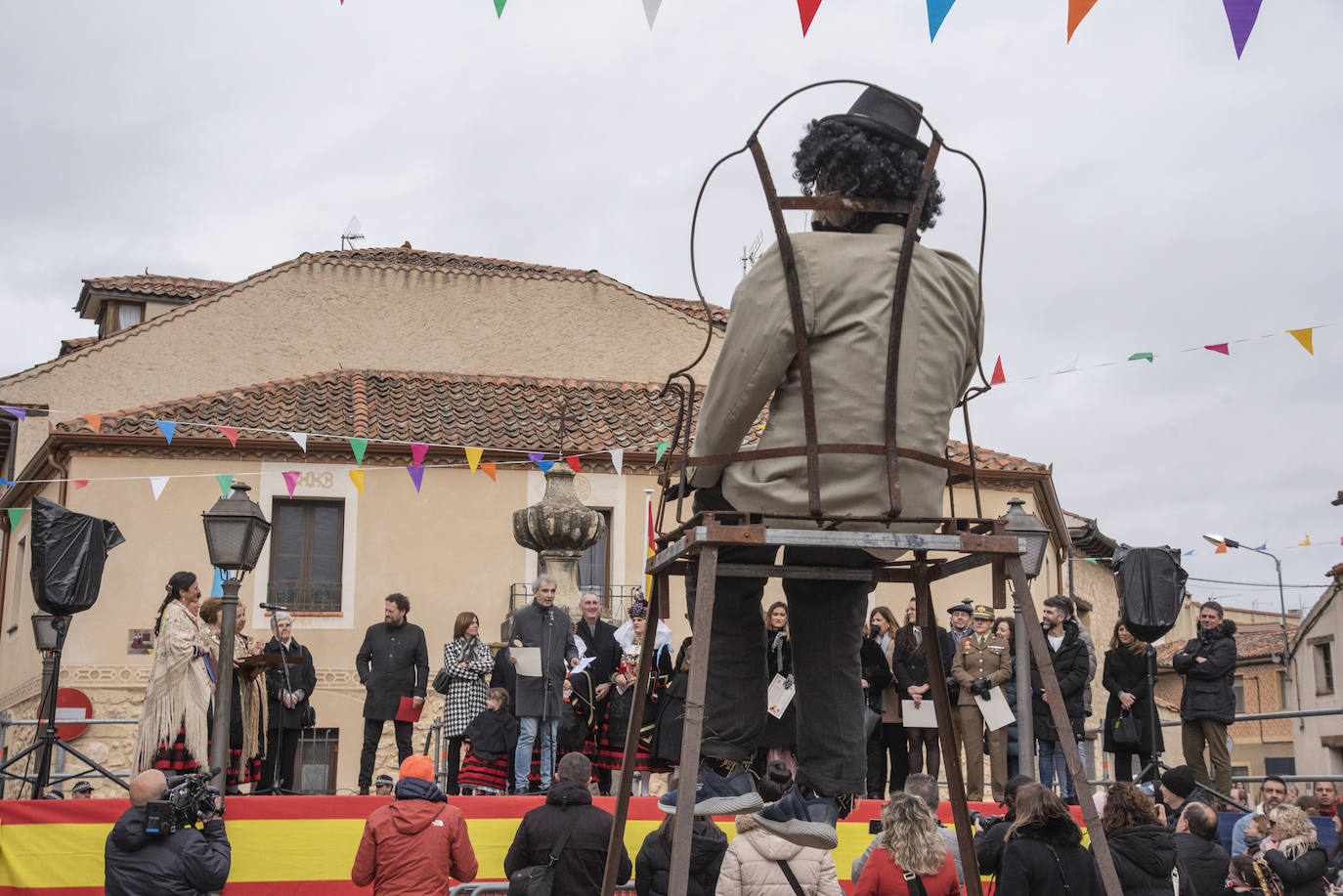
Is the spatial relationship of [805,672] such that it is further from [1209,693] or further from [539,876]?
[1209,693]

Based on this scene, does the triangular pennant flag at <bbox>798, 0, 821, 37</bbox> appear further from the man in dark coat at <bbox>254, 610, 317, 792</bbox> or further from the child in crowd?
the man in dark coat at <bbox>254, 610, 317, 792</bbox>

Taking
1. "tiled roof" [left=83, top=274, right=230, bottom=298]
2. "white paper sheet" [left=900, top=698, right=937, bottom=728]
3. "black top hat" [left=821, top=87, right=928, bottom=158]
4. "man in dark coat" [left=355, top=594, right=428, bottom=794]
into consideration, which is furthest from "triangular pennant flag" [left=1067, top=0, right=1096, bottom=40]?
"tiled roof" [left=83, top=274, right=230, bottom=298]

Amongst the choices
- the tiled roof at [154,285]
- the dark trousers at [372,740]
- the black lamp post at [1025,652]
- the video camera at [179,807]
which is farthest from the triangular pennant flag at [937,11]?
the tiled roof at [154,285]

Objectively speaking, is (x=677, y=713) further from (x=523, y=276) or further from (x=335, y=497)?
(x=523, y=276)

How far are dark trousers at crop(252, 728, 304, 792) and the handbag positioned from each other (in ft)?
12.1

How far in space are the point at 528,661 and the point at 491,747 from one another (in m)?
0.73

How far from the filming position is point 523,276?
93.4 ft

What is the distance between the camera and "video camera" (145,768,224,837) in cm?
712

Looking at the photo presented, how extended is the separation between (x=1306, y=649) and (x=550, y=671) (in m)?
30.8

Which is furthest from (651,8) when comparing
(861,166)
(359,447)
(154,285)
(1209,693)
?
(154,285)

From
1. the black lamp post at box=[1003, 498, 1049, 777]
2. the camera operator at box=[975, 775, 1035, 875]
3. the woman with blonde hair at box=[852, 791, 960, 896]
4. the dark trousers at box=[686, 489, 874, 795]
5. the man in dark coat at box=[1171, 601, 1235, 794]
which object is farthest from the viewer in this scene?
the man in dark coat at box=[1171, 601, 1235, 794]

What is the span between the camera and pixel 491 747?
36.3 feet

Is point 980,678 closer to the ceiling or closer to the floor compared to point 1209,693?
closer to the ceiling

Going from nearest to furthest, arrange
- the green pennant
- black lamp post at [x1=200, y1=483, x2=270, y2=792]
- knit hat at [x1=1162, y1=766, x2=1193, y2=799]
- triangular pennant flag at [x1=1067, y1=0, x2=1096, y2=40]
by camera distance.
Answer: triangular pennant flag at [x1=1067, y1=0, x2=1096, y2=40] < knit hat at [x1=1162, y1=766, x2=1193, y2=799] < black lamp post at [x1=200, y1=483, x2=270, y2=792] < the green pennant
